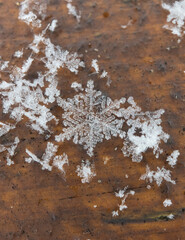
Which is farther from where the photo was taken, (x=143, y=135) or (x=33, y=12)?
(x=33, y=12)

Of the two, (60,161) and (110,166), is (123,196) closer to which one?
(110,166)

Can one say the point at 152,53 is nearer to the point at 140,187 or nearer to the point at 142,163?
the point at 142,163

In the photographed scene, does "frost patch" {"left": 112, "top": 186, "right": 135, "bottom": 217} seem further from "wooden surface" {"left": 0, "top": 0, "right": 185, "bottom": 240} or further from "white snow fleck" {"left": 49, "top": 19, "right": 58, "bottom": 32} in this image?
"white snow fleck" {"left": 49, "top": 19, "right": 58, "bottom": 32}

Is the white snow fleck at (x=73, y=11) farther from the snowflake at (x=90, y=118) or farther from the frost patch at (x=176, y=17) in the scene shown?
the frost patch at (x=176, y=17)

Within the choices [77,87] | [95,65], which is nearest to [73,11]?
[95,65]

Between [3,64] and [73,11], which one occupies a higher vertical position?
[73,11]

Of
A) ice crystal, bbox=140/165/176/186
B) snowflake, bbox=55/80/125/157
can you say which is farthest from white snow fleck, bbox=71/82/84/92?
ice crystal, bbox=140/165/176/186
